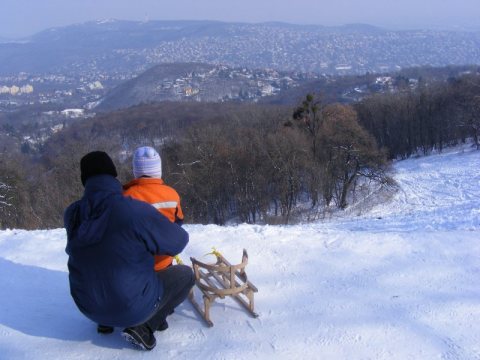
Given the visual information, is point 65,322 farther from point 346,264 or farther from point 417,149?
point 417,149

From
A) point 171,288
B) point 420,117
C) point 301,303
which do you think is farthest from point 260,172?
point 420,117

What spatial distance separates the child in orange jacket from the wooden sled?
0.85m

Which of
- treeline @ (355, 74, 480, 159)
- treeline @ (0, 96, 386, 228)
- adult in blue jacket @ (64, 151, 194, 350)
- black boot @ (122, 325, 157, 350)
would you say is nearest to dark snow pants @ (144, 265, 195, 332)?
black boot @ (122, 325, 157, 350)

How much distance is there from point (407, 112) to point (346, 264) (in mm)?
53619

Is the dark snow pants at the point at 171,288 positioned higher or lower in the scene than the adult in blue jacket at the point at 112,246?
lower

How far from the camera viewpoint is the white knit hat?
410 centimetres

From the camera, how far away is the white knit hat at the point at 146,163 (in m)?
4.10

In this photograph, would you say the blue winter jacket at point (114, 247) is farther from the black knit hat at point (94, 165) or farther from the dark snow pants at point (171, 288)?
the dark snow pants at point (171, 288)

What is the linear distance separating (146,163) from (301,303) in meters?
2.45

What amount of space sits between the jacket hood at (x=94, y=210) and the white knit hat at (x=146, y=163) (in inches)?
24.5

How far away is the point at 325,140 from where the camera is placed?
3631 cm

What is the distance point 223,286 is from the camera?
4926mm

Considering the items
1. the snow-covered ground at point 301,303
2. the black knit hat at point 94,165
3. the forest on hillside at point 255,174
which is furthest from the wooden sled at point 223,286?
the forest on hillside at point 255,174

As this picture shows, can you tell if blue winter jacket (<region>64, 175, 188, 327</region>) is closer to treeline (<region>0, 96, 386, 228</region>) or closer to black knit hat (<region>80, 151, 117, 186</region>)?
black knit hat (<region>80, 151, 117, 186</region>)
